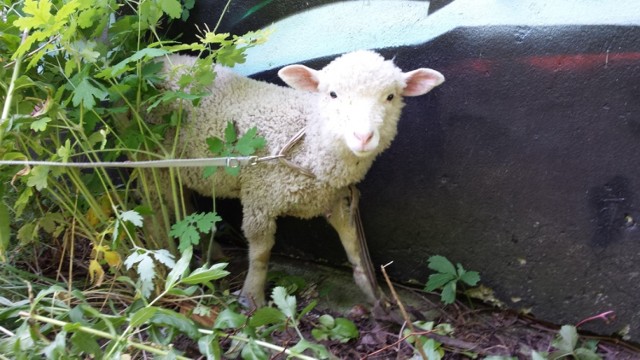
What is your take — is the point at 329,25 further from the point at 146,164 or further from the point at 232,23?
the point at 146,164

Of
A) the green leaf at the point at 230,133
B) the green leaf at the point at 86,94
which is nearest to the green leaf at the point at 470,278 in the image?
the green leaf at the point at 230,133

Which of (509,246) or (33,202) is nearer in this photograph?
(509,246)

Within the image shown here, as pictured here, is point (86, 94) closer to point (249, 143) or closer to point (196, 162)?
point (196, 162)

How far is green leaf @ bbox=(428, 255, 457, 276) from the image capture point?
237 cm

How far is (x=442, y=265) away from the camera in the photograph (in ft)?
7.77

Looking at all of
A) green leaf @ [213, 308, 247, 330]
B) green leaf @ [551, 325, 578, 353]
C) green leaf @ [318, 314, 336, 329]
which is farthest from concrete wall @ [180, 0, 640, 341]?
green leaf @ [213, 308, 247, 330]

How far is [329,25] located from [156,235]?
111 centimetres

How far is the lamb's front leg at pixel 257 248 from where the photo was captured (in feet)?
7.43

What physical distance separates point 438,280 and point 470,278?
0.13m

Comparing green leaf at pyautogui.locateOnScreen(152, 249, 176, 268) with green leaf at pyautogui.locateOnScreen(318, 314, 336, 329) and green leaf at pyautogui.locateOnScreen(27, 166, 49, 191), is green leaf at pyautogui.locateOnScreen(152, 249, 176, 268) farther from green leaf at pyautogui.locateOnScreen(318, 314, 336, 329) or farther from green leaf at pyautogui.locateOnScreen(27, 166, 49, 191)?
green leaf at pyautogui.locateOnScreen(318, 314, 336, 329)

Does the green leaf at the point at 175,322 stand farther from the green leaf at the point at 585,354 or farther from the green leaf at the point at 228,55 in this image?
the green leaf at the point at 585,354

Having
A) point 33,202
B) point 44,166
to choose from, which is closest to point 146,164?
point 44,166

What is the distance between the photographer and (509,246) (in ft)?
7.59

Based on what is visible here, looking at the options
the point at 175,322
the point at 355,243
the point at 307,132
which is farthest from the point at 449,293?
the point at 175,322
